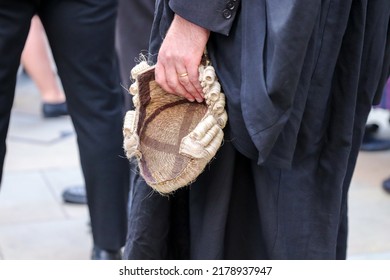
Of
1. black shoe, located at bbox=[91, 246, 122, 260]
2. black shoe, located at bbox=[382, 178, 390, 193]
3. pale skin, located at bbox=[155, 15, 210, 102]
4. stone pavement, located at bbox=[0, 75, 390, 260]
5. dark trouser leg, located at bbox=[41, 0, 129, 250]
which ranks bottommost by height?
stone pavement, located at bbox=[0, 75, 390, 260]

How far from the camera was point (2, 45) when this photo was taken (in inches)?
97.8

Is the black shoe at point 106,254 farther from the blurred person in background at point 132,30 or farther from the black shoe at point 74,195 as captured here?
the black shoe at point 74,195

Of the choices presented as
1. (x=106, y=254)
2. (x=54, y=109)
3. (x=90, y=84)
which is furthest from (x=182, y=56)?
(x=54, y=109)

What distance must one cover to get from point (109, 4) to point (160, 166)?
106cm

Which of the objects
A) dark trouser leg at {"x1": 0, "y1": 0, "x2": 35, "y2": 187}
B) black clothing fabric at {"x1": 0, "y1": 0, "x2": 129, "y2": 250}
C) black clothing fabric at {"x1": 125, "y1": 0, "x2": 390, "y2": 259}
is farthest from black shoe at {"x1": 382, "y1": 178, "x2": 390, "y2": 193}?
dark trouser leg at {"x1": 0, "y1": 0, "x2": 35, "y2": 187}

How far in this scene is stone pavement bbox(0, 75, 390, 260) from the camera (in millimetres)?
3539

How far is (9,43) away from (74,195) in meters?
1.69

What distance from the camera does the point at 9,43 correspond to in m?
2.50

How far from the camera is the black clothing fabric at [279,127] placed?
175 cm

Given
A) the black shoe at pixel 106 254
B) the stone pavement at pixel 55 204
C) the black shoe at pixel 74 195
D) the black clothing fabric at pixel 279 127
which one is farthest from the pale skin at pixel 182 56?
the black shoe at pixel 74 195

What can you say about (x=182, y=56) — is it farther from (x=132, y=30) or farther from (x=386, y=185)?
(x=386, y=185)

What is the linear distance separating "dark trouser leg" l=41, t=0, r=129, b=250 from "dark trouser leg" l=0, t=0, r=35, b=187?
160 mm

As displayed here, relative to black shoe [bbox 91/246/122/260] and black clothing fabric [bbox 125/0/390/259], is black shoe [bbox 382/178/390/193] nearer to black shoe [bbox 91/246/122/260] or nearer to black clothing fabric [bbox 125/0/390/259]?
black shoe [bbox 91/246/122/260]

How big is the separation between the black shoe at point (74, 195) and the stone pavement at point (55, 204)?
4 cm
